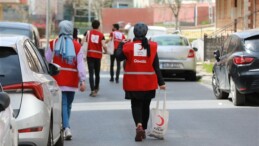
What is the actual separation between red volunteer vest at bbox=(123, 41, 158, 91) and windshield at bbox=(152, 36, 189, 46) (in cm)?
1319

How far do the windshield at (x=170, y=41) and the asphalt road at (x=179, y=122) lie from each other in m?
5.57

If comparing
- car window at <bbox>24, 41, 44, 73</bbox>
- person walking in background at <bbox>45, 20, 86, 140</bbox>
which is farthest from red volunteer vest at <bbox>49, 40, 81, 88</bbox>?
car window at <bbox>24, 41, 44, 73</bbox>

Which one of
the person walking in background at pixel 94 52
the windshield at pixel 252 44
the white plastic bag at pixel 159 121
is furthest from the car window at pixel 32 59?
the person walking in background at pixel 94 52

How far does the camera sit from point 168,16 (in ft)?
231

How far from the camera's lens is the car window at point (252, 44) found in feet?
47.4

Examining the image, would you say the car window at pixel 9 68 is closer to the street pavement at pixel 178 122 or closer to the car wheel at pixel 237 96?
the street pavement at pixel 178 122

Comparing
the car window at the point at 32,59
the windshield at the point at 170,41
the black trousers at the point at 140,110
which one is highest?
the car window at the point at 32,59

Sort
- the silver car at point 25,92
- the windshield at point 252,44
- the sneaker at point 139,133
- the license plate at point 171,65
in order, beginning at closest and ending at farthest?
1. the silver car at point 25,92
2. the sneaker at point 139,133
3. the windshield at point 252,44
4. the license plate at point 171,65

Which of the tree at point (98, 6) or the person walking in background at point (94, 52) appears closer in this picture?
the person walking in background at point (94, 52)

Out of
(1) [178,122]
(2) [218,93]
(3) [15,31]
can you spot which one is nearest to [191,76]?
(2) [218,93]

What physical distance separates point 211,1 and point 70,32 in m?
57.2

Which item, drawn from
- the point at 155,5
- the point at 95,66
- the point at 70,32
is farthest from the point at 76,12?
the point at 70,32

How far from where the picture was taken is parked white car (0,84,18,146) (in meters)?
5.33

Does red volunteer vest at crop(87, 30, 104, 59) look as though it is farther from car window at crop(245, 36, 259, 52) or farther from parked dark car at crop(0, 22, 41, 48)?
car window at crop(245, 36, 259, 52)
